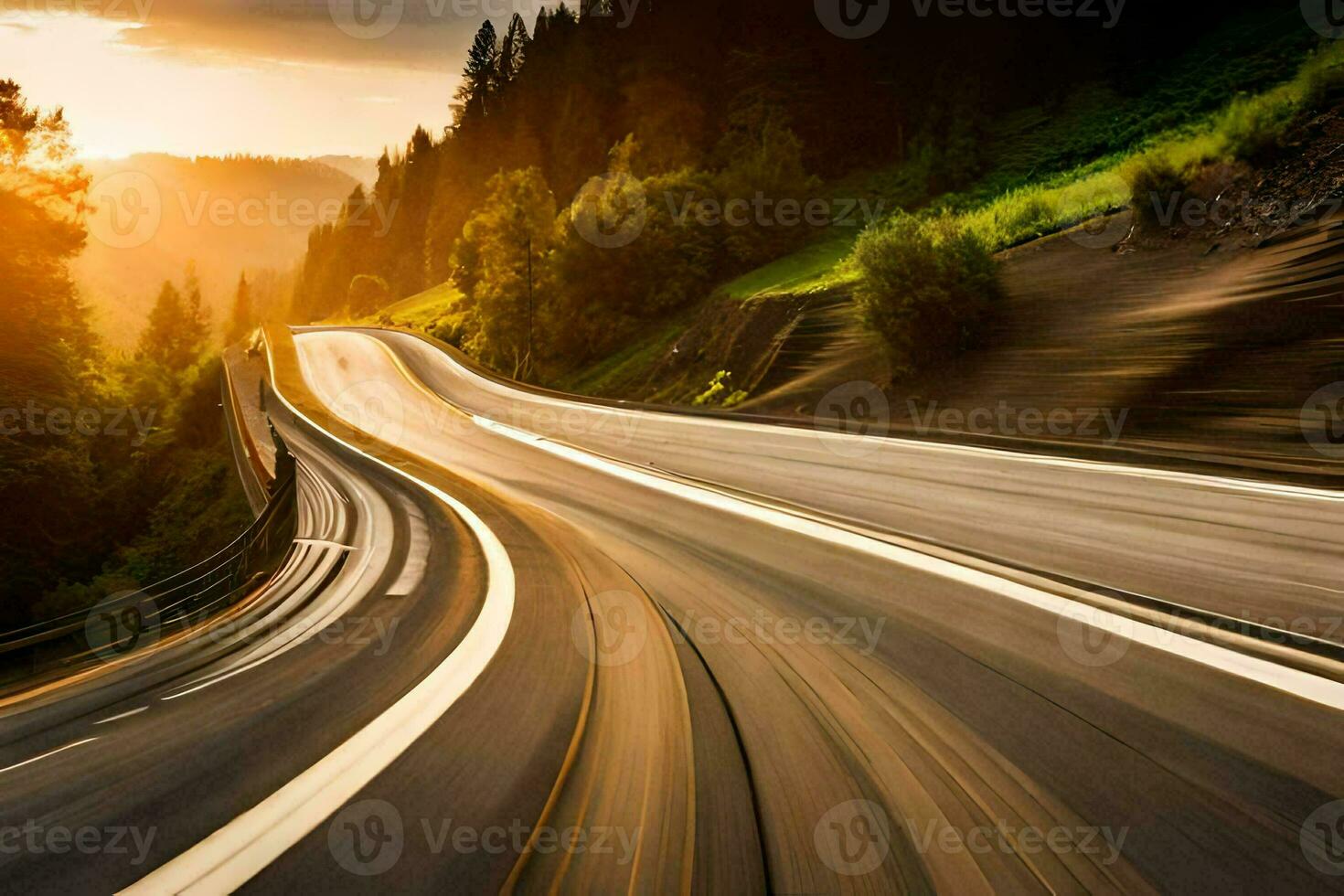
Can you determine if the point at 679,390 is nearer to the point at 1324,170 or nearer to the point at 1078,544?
the point at 1324,170

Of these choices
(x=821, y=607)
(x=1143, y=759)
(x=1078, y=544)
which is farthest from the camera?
(x=1078, y=544)

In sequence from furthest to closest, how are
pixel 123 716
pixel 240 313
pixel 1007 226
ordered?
pixel 240 313
pixel 1007 226
pixel 123 716


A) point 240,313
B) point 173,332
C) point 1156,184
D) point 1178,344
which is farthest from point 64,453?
point 240,313

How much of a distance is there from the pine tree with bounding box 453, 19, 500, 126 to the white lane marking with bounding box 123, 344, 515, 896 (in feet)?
349

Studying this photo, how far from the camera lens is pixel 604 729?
3.31m

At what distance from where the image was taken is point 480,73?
9881 centimetres

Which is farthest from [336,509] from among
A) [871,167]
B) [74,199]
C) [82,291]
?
[871,167]

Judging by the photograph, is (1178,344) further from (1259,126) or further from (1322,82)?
(1322,82)

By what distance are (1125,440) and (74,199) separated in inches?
1557

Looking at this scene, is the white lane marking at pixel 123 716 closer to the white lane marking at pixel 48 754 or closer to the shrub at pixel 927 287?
the white lane marking at pixel 48 754

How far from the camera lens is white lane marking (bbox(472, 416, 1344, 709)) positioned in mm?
3506

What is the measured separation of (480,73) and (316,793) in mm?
111537

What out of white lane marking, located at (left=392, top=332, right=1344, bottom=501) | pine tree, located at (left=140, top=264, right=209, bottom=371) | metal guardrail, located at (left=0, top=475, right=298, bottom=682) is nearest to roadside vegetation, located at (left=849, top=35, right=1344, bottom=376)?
white lane marking, located at (left=392, top=332, right=1344, bottom=501)

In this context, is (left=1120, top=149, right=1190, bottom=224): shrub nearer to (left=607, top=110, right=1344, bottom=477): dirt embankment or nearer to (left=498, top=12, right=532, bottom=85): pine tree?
(left=607, top=110, right=1344, bottom=477): dirt embankment
